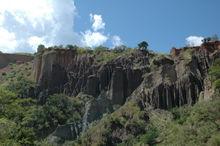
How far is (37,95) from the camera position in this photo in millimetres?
121062

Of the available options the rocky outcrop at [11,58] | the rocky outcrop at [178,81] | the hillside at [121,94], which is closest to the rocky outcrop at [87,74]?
the hillside at [121,94]

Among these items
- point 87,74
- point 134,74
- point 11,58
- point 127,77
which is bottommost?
Answer: point 127,77

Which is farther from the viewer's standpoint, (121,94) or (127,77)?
(127,77)

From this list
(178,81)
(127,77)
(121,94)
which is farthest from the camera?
(127,77)

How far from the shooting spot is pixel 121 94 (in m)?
112

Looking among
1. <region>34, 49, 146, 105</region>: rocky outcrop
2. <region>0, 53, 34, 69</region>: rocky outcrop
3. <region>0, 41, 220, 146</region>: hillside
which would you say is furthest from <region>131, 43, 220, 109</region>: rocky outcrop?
<region>0, 53, 34, 69</region>: rocky outcrop

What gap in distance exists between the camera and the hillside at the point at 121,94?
303 ft

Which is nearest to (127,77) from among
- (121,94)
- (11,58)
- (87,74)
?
(121,94)

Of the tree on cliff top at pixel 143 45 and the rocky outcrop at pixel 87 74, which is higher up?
the tree on cliff top at pixel 143 45

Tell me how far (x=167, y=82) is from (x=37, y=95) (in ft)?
103

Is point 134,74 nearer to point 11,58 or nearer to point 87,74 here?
point 87,74

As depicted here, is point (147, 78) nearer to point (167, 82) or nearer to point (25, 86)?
point (167, 82)

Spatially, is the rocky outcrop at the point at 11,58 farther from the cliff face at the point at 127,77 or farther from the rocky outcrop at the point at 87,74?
the rocky outcrop at the point at 87,74

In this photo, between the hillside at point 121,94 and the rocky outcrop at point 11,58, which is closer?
the hillside at point 121,94
